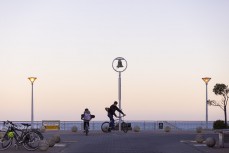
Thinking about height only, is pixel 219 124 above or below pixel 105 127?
below

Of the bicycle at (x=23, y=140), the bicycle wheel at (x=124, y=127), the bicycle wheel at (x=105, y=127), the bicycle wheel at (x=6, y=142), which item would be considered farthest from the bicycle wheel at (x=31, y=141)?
the bicycle wheel at (x=124, y=127)

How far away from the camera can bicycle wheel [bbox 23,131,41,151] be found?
2508 cm

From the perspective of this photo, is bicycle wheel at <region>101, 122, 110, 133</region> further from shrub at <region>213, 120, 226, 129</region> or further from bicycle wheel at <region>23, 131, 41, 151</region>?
bicycle wheel at <region>23, 131, 41, 151</region>

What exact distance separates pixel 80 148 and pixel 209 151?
5312mm

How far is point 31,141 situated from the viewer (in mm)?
25266

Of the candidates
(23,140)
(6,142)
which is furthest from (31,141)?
(6,142)

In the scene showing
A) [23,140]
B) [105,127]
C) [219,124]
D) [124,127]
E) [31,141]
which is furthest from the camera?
[219,124]

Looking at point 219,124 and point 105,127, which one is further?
point 219,124

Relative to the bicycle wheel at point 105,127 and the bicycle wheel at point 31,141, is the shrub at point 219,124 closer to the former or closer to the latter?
the bicycle wheel at point 105,127

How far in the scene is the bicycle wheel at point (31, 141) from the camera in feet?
82.3

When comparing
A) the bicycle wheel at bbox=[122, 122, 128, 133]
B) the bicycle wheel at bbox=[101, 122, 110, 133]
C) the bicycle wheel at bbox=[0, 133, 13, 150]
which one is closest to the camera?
the bicycle wheel at bbox=[0, 133, 13, 150]

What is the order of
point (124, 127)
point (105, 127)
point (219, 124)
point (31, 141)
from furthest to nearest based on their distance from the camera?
point (219, 124) → point (105, 127) → point (124, 127) → point (31, 141)

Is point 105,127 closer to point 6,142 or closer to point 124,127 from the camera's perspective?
point 124,127

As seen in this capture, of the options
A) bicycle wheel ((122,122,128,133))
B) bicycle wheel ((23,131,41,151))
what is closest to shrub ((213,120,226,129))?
bicycle wheel ((122,122,128,133))
